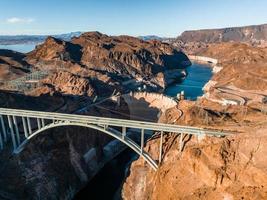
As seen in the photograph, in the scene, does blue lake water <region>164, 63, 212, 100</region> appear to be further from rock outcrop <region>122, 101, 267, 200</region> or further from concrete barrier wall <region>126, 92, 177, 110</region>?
rock outcrop <region>122, 101, 267, 200</region>

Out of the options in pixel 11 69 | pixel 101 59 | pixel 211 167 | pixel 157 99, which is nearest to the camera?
pixel 211 167

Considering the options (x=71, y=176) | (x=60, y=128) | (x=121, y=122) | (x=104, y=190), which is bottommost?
(x=104, y=190)

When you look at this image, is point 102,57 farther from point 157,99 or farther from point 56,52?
point 157,99

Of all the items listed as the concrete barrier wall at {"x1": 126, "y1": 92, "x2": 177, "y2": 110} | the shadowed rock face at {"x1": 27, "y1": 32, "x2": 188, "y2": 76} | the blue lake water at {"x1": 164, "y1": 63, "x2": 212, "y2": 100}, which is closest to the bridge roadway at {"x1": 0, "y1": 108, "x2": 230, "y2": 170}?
the concrete barrier wall at {"x1": 126, "y1": 92, "x2": 177, "y2": 110}

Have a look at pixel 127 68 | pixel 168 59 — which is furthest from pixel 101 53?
Result: pixel 168 59

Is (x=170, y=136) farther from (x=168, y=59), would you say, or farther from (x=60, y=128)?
(x=168, y=59)

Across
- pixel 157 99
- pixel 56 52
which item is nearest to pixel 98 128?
pixel 157 99

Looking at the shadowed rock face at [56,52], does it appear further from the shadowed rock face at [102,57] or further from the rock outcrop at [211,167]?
the rock outcrop at [211,167]

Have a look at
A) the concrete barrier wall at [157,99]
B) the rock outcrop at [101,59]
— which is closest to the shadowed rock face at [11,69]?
the rock outcrop at [101,59]
